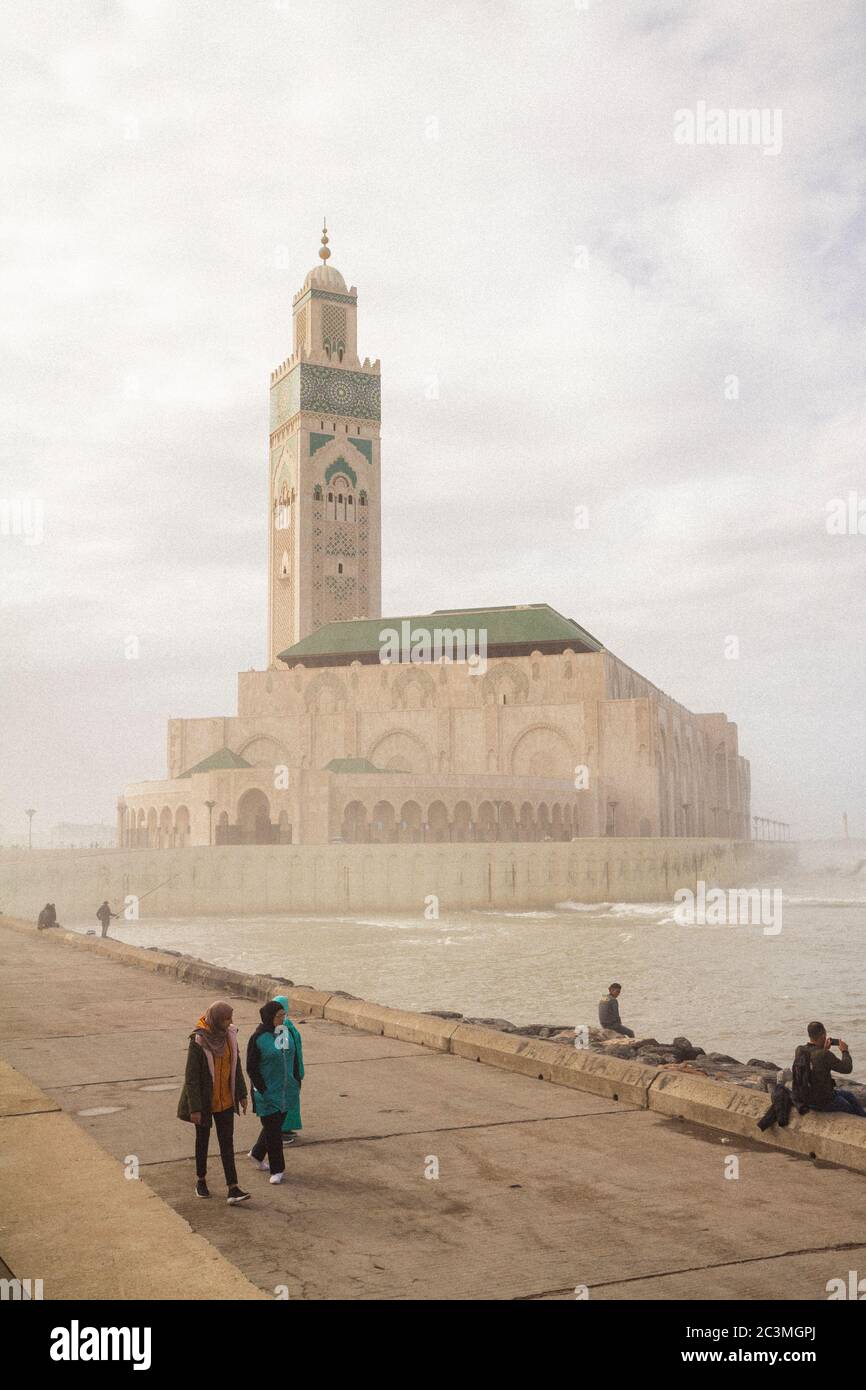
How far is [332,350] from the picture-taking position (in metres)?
102

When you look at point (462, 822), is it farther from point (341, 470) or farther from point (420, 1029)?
point (420, 1029)

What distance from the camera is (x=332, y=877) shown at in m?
59.6

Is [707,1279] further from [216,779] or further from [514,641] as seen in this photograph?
[514,641]

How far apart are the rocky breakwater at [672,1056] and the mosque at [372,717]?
48.0 m

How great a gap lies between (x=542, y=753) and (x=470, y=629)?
508 inches

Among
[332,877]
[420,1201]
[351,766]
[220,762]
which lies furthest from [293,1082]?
[220,762]

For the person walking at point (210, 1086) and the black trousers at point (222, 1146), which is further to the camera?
the person walking at point (210, 1086)

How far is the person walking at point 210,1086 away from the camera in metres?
7.79

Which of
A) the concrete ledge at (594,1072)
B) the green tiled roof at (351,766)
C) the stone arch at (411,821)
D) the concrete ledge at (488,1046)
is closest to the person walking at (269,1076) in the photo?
the concrete ledge at (594,1072)

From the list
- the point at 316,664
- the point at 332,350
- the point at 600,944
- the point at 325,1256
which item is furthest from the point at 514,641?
the point at 325,1256

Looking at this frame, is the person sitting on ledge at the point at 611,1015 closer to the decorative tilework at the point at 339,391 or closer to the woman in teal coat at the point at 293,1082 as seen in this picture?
the woman in teal coat at the point at 293,1082
